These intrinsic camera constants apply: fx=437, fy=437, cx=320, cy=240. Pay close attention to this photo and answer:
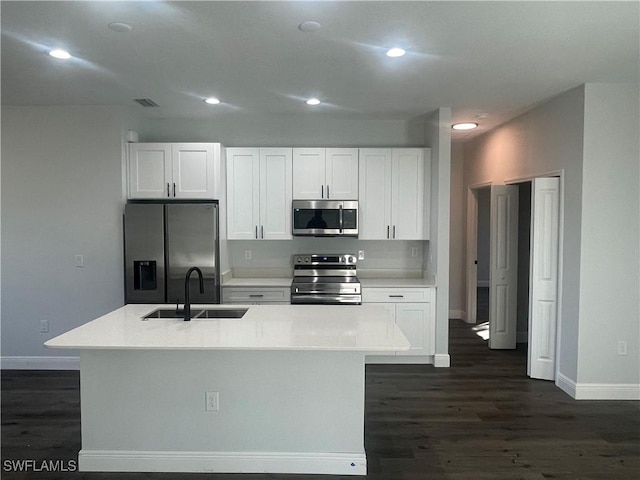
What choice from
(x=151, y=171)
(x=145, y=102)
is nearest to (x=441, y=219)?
(x=151, y=171)

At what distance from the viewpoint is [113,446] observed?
106 inches

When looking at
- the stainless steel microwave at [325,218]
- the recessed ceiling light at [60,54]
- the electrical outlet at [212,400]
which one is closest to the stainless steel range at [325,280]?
the stainless steel microwave at [325,218]

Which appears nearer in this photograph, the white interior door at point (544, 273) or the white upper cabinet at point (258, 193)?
the white interior door at point (544, 273)

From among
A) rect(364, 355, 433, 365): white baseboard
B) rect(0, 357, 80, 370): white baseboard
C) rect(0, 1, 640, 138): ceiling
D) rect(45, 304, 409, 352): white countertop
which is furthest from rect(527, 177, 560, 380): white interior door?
rect(0, 357, 80, 370): white baseboard

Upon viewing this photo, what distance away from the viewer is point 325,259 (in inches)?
199

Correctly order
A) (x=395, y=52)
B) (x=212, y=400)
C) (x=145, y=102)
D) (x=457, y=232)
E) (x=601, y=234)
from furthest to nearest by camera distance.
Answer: (x=457, y=232), (x=145, y=102), (x=601, y=234), (x=395, y=52), (x=212, y=400)

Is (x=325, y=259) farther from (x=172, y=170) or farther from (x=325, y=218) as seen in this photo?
(x=172, y=170)

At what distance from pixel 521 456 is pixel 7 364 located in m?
4.81

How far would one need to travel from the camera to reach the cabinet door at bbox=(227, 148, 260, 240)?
15.8 ft

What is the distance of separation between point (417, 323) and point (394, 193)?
1423 millimetres

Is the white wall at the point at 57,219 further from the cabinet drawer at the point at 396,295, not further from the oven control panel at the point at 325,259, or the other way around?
the cabinet drawer at the point at 396,295

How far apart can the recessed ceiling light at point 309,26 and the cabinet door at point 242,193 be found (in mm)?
2311

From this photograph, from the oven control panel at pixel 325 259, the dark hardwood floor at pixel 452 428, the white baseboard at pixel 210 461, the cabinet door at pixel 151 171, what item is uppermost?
the cabinet door at pixel 151 171

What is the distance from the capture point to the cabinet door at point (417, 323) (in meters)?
4.59
